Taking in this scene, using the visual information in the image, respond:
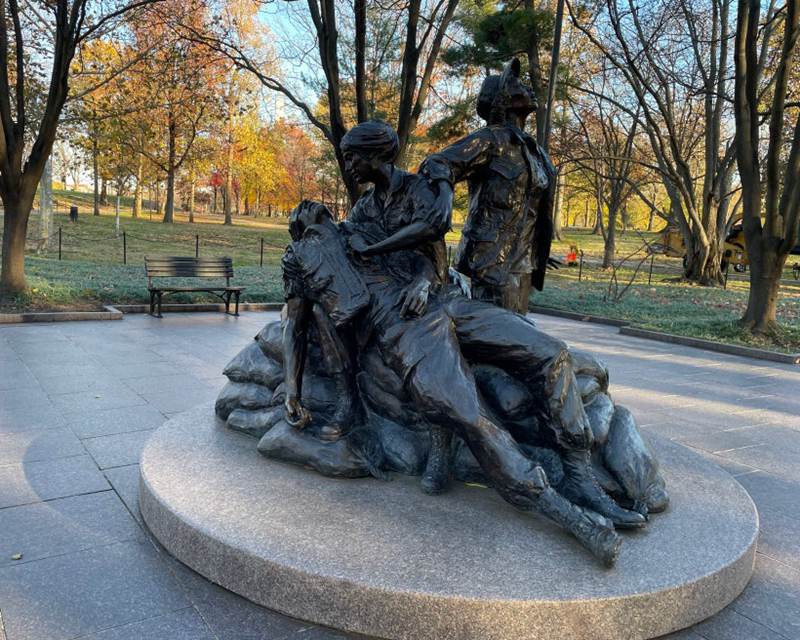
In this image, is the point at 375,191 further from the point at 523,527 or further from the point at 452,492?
the point at 523,527

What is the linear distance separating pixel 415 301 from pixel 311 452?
3.45 ft

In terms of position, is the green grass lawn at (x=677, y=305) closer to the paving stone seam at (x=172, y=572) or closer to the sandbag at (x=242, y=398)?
the sandbag at (x=242, y=398)

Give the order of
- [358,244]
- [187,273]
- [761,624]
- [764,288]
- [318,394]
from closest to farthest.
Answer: [761,624] < [358,244] < [318,394] < [764,288] < [187,273]

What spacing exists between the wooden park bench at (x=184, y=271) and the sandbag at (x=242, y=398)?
22.9ft

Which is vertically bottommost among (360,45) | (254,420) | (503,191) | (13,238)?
(254,420)

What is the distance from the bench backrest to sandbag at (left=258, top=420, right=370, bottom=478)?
835cm

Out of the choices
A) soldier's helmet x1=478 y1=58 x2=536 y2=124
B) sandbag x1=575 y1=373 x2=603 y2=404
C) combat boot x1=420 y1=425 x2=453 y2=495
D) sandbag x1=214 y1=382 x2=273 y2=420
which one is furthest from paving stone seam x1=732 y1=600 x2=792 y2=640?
soldier's helmet x1=478 y1=58 x2=536 y2=124

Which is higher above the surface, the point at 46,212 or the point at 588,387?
the point at 46,212

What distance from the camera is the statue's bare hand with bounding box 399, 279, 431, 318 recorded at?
341 centimetres

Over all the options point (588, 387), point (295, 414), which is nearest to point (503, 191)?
point (588, 387)

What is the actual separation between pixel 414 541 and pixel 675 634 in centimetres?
115

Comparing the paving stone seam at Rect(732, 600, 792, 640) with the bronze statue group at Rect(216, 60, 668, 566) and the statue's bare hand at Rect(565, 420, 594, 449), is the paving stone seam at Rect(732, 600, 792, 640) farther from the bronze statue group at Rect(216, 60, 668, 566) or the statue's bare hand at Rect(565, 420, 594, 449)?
the statue's bare hand at Rect(565, 420, 594, 449)

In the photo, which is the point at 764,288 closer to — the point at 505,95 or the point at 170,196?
the point at 505,95

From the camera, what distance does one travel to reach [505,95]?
422 cm
